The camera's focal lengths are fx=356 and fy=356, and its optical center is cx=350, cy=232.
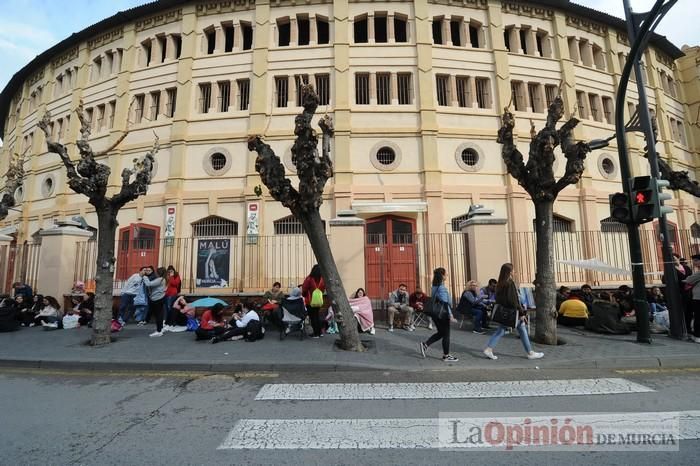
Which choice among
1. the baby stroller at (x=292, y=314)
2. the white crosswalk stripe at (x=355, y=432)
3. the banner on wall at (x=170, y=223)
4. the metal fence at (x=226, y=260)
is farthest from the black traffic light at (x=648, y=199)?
the banner on wall at (x=170, y=223)

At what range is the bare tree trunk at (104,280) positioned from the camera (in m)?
7.59

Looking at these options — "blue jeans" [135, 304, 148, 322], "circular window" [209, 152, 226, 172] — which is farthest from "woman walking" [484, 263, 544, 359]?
"circular window" [209, 152, 226, 172]

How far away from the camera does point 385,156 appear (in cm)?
1579

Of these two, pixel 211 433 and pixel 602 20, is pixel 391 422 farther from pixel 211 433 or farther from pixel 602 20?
pixel 602 20

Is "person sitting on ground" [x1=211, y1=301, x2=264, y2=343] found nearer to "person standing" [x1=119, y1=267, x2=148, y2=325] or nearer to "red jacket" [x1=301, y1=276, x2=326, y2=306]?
"red jacket" [x1=301, y1=276, x2=326, y2=306]

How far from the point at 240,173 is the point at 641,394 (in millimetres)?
15028

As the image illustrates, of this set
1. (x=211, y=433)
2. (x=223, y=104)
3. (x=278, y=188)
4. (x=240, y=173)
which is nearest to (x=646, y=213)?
(x=278, y=188)

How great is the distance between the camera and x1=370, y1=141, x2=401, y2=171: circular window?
1550 cm

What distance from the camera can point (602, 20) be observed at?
746 inches

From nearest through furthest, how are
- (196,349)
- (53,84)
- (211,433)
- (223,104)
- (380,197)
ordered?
1. (211,433)
2. (196,349)
3. (380,197)
4. (223,104)
5. (53,84)

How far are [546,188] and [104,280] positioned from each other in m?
9.73

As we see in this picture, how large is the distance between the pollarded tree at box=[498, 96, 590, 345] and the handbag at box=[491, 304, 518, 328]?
152 cm

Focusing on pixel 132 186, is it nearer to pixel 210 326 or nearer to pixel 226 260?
pixel 210 326

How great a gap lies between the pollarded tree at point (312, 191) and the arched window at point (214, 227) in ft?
29.4
